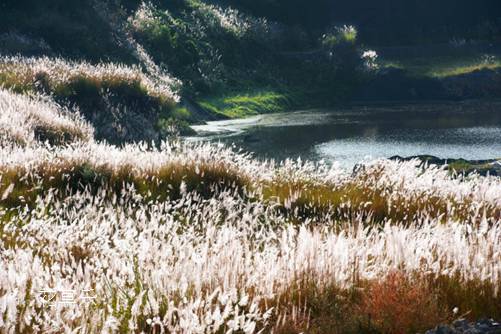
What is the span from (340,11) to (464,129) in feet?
107

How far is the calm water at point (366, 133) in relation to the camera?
62.4 ft

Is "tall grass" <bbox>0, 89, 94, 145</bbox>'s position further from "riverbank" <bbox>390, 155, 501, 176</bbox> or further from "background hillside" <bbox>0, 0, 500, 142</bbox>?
"riverbank" <bbox>390, 155, 501, 176</bbox>

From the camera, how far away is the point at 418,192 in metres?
8.70

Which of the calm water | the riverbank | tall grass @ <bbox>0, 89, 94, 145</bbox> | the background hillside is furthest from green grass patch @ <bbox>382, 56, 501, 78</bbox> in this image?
tall grass @ <bbox>0, 89, 94, 145</bbox>

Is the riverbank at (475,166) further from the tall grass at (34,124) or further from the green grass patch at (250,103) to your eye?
the green grass patch at (250,103)

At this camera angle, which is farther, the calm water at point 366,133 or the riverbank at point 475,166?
the calm water at point 366,133

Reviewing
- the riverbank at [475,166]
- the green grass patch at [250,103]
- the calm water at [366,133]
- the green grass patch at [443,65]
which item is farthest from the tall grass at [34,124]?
the green grass patch at [443,65]

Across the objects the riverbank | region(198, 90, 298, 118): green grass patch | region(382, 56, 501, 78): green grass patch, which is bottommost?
the riverbank

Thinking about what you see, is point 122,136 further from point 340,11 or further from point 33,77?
point 340,11

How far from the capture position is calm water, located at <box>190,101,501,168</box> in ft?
62.4

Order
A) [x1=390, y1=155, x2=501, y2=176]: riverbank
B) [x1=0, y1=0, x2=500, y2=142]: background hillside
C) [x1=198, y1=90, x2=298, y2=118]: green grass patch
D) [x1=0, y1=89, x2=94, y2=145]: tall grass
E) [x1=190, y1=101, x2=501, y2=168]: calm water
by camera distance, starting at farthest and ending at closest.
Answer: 1. [x1=198, y1=90, x2=298, y2=118]: green grass patch
2. [x1=190, y1=101, x2=501, y2=168]: calm water
3. [x1=0, y1=0, x2=500, y2=142]: background hillside
4. [x1=390, y1=155, x2=501, y2=176]: riverbank
5. [x1=0, y1=89, x2=94, y2=145]: tall grass

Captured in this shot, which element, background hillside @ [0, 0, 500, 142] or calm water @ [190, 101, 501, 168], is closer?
background hillside @ [0, 0, 500, 142]

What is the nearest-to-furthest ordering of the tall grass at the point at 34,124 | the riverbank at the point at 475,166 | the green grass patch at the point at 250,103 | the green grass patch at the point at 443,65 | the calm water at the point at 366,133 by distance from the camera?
the tall grass at the point at 34,124 → the riverbank at the point at 475,166 → the calm water at the point at 366,133 → the green grass patch at the point at 250,103 → the green grass patch at the point at 443,65

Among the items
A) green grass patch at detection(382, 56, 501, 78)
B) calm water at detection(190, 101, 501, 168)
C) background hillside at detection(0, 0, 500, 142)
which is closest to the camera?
background hillside at detection(0, 0, 500, 142)
